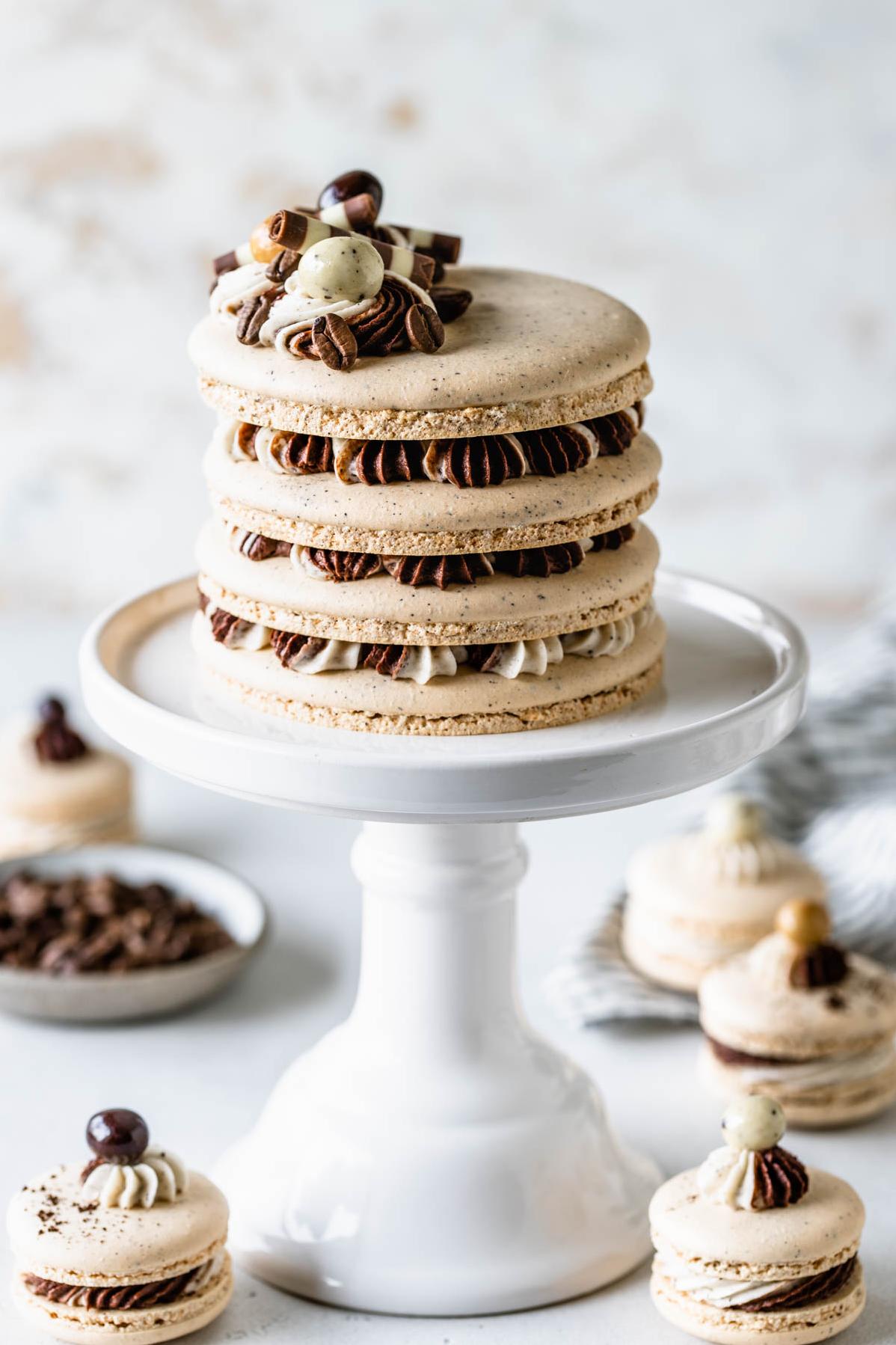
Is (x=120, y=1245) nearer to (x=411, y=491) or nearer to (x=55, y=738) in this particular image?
(x=411, y=491)

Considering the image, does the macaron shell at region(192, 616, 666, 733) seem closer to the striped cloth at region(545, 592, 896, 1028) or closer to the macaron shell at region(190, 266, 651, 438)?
the macaron shell at region(190, 266, 651, 438)

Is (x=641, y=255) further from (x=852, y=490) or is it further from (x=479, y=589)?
(x=479, y=589)

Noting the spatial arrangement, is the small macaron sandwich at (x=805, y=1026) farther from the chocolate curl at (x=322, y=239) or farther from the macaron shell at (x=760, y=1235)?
the chocolate curl at (x=322, y=239)

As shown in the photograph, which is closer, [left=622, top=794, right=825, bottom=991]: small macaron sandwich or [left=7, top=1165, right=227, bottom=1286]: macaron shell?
[left=7, top=1165, right=227, bottom=1286]: macaron shell

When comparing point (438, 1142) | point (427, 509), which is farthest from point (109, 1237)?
point (427, 509)

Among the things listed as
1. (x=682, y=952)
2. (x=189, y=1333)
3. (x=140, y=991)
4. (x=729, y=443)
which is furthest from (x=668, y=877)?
(x=729, y=443)

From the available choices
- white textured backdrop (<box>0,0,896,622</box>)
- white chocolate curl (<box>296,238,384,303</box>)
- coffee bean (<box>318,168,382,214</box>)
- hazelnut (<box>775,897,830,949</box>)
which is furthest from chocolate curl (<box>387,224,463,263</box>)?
white textured backdrop (<box>0,0,896,622</box>)
